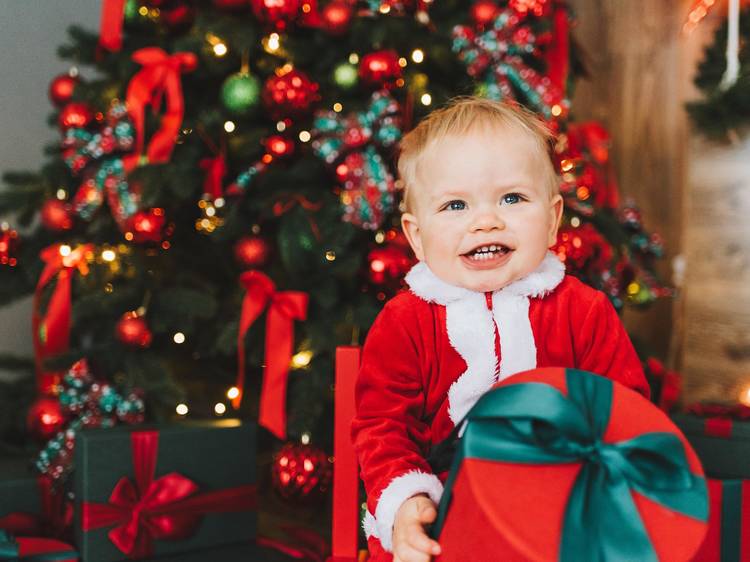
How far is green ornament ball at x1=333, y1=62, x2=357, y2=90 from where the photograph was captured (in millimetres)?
1465

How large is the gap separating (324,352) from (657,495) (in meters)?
0.92

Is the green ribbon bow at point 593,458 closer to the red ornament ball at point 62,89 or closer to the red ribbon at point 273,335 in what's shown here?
the red ribbon at point 273,335

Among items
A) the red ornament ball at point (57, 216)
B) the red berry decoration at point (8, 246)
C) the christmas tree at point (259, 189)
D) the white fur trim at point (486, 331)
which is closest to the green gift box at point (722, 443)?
the christmas tree at point (259, 189)

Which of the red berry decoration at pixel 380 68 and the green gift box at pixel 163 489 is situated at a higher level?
the red berry decoration at pixel 380 68

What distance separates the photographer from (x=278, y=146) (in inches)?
58.7

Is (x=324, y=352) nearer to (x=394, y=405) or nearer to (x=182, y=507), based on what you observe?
(x=182, y=507)

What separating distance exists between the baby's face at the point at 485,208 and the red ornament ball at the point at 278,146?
0.67m

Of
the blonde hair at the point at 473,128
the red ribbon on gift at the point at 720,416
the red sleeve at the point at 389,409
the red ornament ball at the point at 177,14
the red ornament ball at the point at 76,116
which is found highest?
the red ornament ball at the point at 177,14

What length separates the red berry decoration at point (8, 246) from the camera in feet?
5.42

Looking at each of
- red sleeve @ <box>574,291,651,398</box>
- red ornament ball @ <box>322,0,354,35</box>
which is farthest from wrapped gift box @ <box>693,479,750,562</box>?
red ornament ball @ <box>322,0,354,35</box>

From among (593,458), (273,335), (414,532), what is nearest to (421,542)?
(414,532)

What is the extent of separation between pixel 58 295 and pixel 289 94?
1.90 feet

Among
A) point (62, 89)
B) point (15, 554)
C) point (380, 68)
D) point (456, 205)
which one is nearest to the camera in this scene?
point (456, 205)

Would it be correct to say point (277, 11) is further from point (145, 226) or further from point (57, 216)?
point (57, 216)
